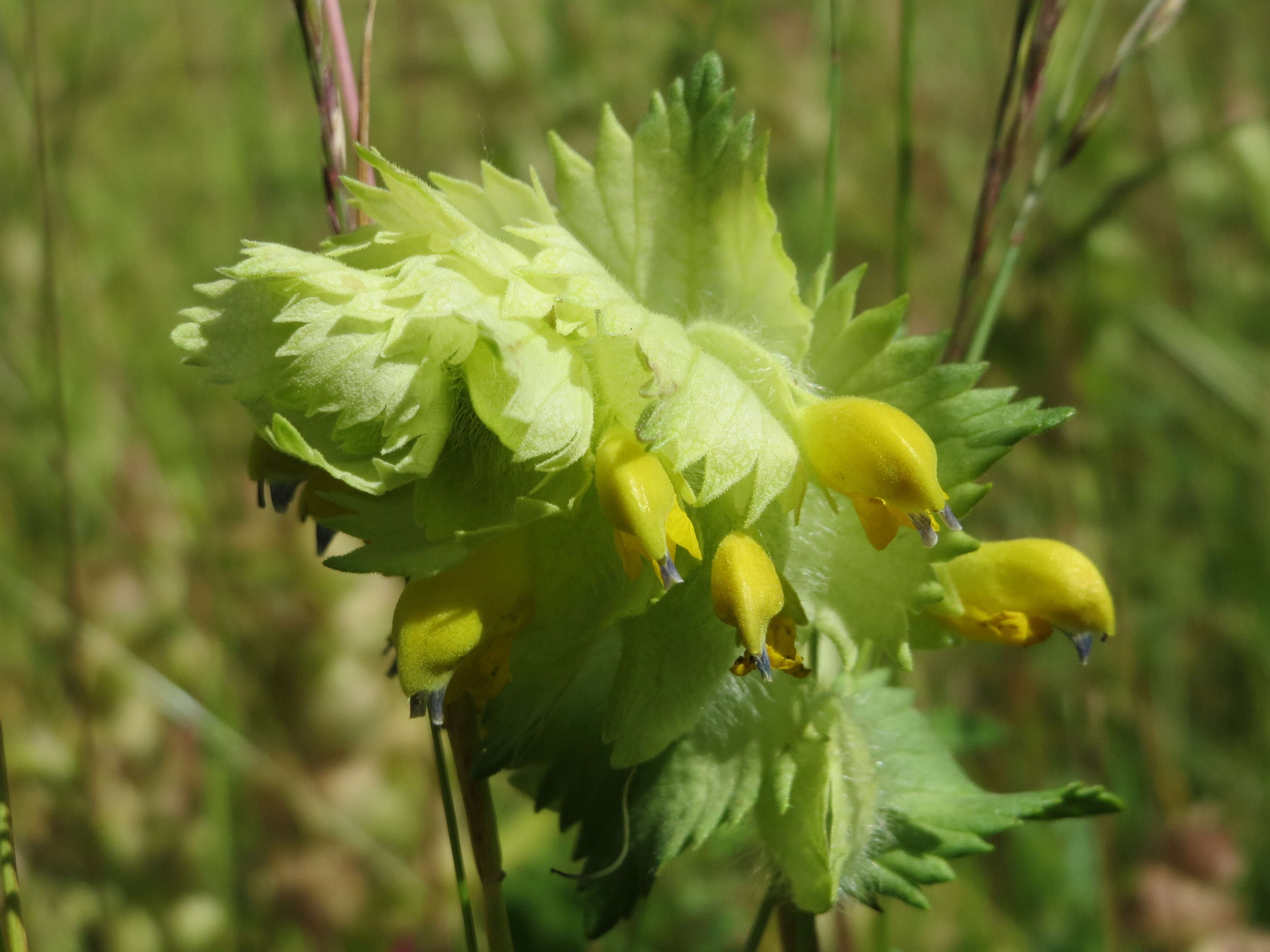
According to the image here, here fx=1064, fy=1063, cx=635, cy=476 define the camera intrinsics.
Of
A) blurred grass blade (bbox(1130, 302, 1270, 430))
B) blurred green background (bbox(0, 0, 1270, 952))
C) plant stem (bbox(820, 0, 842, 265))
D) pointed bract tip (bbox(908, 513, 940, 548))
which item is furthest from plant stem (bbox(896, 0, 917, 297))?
blurred grass blade (bbox(1130, 302, 1270, 430))

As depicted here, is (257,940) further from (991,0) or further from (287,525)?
(991,0)

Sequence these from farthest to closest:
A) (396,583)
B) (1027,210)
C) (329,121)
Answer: (396,583) < (1027,210) < (329,121)

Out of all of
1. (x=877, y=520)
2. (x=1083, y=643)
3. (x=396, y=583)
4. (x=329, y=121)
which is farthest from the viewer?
→ (x=396, y=583)

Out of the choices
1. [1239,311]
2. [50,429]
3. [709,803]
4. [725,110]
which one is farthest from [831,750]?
[1239,311]

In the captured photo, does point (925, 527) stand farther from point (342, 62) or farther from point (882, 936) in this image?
point (342, 62)

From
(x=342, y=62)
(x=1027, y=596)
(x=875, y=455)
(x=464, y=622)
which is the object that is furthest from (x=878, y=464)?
(x=342, y=62)

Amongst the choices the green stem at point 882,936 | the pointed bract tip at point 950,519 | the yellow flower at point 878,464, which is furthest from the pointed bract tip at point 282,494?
the green stem at point 882,936

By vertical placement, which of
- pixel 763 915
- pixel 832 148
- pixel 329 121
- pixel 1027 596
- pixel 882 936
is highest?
pixel 329 121

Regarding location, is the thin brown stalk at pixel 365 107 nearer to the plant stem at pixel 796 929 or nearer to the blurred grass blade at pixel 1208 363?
the plant stem at pixel 796 929
